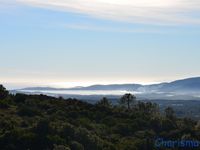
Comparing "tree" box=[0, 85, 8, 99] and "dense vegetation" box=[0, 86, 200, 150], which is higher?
"tree" box=[0, 85, 8, 99]

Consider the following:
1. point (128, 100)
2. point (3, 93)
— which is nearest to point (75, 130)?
point (3, 93)

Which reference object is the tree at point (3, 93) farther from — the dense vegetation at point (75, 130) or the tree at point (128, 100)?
the tree at point (128, 100)

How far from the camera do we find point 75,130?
116 ft

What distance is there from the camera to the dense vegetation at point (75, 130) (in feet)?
107

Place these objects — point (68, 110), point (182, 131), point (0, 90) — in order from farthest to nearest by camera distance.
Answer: point (0, 90)
point (68, 110)
point (182, 131)

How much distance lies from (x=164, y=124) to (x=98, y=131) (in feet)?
26.2

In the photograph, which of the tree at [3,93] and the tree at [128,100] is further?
the tree at [128,100]

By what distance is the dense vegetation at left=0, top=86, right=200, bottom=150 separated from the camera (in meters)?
32.6

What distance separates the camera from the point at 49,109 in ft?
176

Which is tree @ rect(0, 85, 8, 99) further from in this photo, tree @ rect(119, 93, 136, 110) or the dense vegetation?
tree @ rect(119, 93, 136, 110)

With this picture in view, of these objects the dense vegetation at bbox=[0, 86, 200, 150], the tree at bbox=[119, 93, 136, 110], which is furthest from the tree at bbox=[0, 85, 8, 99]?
the tree at bbox=[119, 93, 136, 110]

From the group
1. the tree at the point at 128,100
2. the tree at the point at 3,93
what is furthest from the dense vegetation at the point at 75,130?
the tree at the point at 128,100

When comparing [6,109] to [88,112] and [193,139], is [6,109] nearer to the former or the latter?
[88,112]

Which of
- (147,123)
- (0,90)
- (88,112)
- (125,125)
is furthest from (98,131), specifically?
(0,90)
